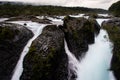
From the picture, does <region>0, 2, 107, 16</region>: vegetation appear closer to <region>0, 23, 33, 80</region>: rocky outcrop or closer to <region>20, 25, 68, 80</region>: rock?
<region>0, 23, 33, 80</region>: rocky outcrop

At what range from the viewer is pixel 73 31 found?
105 ft

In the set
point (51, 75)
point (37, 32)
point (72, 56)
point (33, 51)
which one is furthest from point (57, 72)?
point (37, 32)

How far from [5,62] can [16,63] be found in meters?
1.38

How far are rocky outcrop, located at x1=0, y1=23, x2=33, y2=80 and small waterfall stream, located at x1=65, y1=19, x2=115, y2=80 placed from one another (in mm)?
6002

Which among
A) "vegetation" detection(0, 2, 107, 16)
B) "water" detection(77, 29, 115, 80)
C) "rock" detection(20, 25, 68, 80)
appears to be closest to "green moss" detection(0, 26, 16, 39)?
"rock" detection(20, 25, 68, 80)

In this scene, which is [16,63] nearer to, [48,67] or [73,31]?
[48,67]

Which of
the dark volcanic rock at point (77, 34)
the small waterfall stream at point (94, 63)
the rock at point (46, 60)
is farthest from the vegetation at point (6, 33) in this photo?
the dark volcanic rock at point (77, 34)

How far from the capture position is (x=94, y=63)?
30.6 metres

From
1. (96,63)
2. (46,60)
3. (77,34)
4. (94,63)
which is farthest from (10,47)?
(96,63)

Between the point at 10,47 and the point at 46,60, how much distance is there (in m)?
4.67

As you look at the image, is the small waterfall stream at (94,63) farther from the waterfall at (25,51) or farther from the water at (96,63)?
the waterfall at (25,51)

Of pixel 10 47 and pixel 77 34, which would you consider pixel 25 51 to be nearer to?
pixel 10 47

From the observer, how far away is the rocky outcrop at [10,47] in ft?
76.2

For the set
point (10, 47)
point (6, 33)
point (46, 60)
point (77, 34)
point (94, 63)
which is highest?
point (6, 33)
